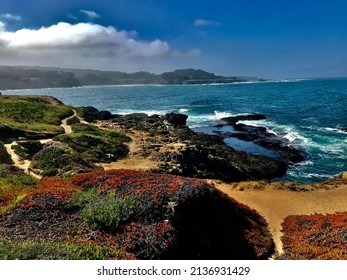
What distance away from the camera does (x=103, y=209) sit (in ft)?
48.4

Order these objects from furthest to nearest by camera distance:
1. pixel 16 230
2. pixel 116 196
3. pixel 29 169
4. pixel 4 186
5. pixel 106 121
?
pixel 106 121
pixel 29 169
pixel 4 186
pixel 116 196
pixel 16 230

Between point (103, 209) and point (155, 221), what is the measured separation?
95.2 inches

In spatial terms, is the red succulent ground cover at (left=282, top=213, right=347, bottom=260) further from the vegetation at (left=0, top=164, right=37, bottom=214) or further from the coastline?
the vegetation at (left=0, top=164, right=37, bottom=214)

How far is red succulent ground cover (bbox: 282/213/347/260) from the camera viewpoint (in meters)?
17.3

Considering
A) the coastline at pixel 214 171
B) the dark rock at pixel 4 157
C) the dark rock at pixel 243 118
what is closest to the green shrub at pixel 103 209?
the coastline at pixel 214 171

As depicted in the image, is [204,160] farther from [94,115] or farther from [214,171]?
[94,115]

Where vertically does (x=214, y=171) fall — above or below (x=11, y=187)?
below

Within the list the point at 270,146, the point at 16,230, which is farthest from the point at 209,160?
the point at 16,230

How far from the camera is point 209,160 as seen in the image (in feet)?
132

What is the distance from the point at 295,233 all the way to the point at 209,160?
20.0m

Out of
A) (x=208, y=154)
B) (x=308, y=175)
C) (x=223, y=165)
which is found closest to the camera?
(x=223, y=165)

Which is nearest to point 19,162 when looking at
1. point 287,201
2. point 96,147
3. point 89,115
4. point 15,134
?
point 96,147

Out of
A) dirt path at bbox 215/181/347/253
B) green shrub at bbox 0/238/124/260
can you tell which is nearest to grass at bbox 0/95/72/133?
dirt path at bbox 215/181/347/253
